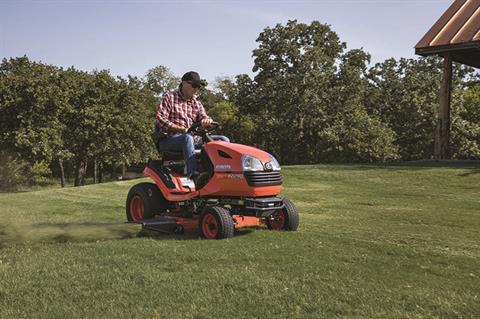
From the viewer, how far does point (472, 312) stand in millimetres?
3727

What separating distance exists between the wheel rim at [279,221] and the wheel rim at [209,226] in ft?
3.31

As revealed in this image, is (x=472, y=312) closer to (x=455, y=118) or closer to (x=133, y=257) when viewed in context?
(x=133, y=257)

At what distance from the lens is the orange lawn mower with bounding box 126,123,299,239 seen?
6.38m

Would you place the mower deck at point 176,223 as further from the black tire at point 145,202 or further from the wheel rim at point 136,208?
the wheel rim at point 136,208

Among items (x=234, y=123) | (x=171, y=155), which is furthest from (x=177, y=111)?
(x=234, y=123)

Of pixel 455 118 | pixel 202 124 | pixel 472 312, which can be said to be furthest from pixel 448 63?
pixel 455 118

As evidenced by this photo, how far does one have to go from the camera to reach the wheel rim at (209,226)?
6.45 m

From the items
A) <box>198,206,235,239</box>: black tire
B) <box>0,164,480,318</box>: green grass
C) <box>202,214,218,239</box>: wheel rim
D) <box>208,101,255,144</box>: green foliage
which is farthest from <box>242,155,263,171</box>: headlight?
<box>208,101,255,144</box>: green foliage

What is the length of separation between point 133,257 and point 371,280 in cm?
241

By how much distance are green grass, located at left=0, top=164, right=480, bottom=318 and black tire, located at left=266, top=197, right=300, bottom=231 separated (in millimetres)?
200

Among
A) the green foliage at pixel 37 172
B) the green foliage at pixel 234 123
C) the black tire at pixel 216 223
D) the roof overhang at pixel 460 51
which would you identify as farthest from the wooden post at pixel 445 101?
the green foliage at pixel 37 172

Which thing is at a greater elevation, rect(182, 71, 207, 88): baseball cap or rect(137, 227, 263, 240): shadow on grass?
rect(182, 71, 207, 88): baseball cap

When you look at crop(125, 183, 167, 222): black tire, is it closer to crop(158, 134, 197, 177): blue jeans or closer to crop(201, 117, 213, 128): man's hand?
crop(158, 134, 197, 177): blue jeans

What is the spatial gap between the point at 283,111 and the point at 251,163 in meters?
34.7
